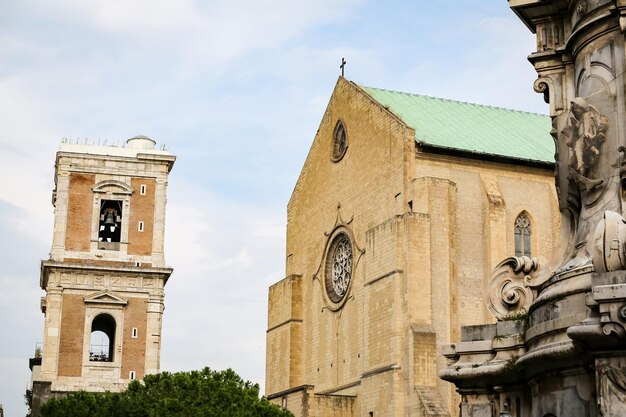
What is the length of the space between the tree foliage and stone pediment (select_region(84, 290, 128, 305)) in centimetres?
1919

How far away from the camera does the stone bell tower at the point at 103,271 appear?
5869 centimetres

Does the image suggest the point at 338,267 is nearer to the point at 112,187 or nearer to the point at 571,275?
the point at 112,187

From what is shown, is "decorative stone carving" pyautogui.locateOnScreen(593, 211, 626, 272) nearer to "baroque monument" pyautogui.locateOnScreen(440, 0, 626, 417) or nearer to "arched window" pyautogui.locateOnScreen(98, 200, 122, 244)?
"baroque monument" pyautogui.locateOnScreen(440, 0, 626, 417)

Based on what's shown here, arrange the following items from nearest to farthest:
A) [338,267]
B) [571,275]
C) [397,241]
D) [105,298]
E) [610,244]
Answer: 1. [610,244]
2. [571,275]
3. [397,241]
4. [338,267]
5. [105,298]

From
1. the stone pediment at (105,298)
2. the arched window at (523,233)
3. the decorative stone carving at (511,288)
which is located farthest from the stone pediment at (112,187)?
the decorative stone carving at (511,288)

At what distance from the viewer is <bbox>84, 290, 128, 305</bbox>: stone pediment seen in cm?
5956

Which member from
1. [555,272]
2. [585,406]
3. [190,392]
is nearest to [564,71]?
[555,272]

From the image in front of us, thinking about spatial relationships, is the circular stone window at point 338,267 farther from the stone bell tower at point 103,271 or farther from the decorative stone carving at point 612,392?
the decorative stone carving at point 612,392

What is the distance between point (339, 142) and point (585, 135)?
1538 inches

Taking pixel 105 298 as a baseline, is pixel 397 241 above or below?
below

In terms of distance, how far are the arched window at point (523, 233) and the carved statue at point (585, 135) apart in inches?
1327

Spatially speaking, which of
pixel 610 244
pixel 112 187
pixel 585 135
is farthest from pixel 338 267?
pixel 610 244

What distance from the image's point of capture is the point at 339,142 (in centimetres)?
5234

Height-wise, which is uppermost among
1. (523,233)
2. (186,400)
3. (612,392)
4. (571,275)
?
(523,233)
